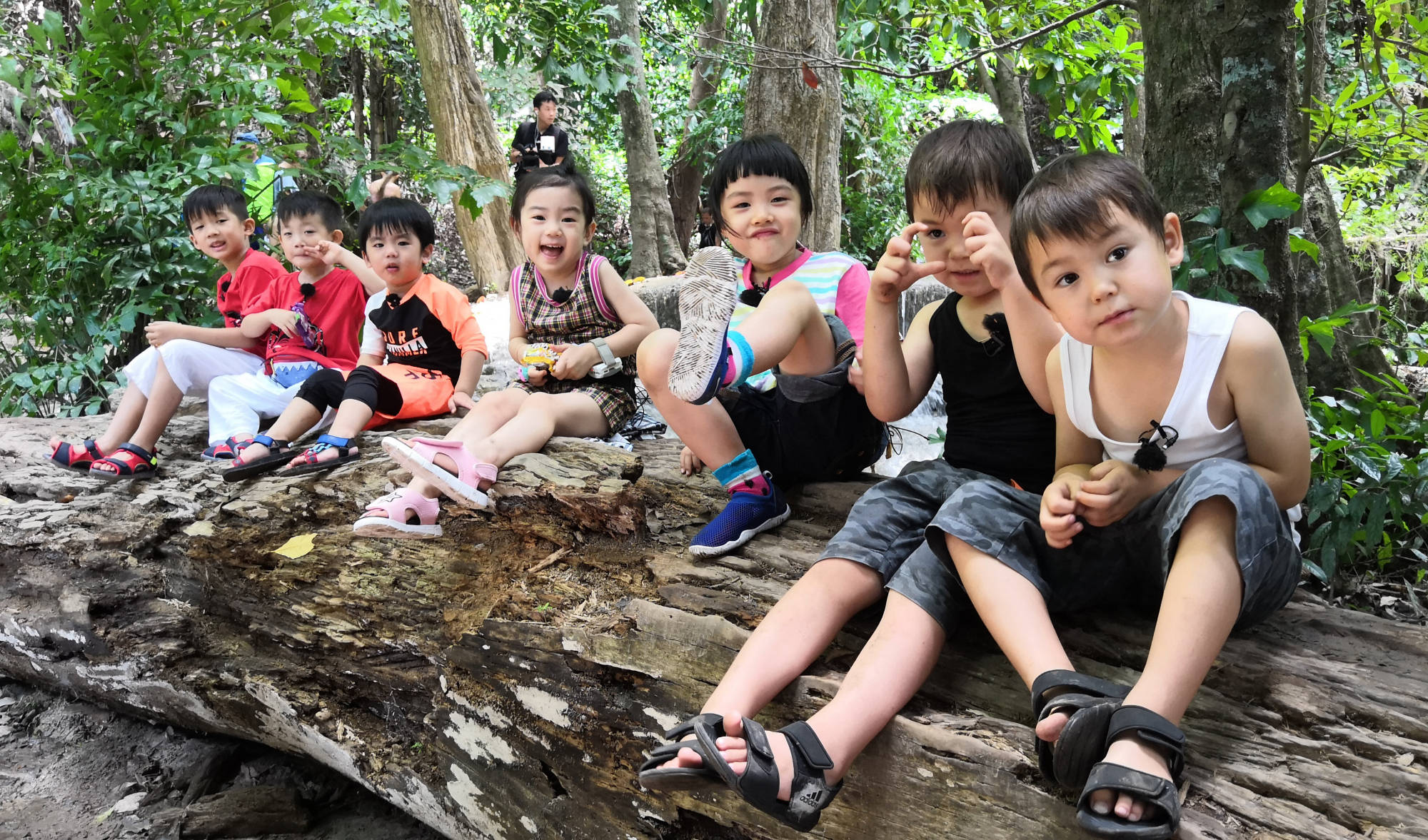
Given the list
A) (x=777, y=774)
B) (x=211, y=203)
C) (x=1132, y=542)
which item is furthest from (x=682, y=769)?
(x=211, y=203)

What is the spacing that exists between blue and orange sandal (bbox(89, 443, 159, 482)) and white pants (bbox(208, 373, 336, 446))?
0.75 ft

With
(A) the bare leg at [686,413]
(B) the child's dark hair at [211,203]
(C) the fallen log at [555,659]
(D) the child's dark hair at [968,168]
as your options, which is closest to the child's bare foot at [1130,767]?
(C) the fallen log at [555,659]

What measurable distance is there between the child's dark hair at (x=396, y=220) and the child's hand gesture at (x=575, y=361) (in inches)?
36.1

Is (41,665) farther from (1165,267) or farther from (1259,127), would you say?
(1259,127)

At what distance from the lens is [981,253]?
5.95ft

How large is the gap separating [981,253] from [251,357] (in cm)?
327

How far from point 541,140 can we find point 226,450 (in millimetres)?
5226

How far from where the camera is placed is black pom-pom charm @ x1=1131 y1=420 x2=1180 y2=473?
65.2 inches

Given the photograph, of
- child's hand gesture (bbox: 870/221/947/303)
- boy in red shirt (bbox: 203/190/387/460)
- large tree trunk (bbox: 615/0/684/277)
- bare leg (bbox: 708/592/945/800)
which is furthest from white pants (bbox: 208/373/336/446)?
large tree trunk (bbox: 615/0/684/277)

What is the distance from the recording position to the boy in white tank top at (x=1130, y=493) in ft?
4.64

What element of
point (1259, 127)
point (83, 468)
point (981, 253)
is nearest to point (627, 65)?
point (83, 468)

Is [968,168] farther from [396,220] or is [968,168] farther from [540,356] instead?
[396,220]

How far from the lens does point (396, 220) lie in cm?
359

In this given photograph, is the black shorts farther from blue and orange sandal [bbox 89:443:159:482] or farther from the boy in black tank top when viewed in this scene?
blue and orange sandal [bbox 89:443:159:482]
